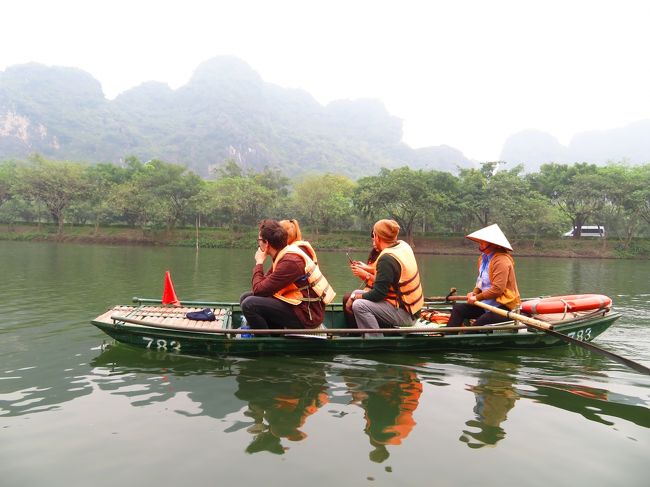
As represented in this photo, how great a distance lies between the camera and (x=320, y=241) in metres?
53.6

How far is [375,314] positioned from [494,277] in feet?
6.78

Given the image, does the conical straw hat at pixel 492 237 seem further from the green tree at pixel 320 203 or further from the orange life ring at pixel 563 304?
the green tree at pixel 320 203

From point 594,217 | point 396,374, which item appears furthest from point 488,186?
point 396,374

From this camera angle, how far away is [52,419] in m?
4.90

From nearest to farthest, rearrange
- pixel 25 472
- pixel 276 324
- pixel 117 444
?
pixel 25 472
pixel 117 444
pixel 276 324

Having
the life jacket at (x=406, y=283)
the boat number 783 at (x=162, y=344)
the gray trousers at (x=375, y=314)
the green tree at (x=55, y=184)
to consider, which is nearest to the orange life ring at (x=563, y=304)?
the life jacket at (x=406, y=283)

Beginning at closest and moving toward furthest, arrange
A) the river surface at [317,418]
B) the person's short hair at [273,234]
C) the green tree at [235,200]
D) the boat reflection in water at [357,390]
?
the river surface at [317,418] < the boat reflection in water at [357,390] < the person's short hair at [273,234] < the green tree at [235,200]

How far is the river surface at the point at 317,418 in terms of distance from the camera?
397 centimetres

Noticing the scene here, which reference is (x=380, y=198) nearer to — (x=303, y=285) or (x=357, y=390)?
(x=303, y=285)

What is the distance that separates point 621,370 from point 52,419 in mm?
7799

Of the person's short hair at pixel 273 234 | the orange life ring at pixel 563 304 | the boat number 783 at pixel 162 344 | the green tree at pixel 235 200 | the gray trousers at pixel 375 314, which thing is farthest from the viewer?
the green tree at pixel 235 200

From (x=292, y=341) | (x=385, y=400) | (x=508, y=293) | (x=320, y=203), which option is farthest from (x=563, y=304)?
(x=320, y=203)

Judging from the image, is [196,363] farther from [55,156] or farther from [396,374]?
[55,156]

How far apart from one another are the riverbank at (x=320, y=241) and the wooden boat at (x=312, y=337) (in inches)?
1629
